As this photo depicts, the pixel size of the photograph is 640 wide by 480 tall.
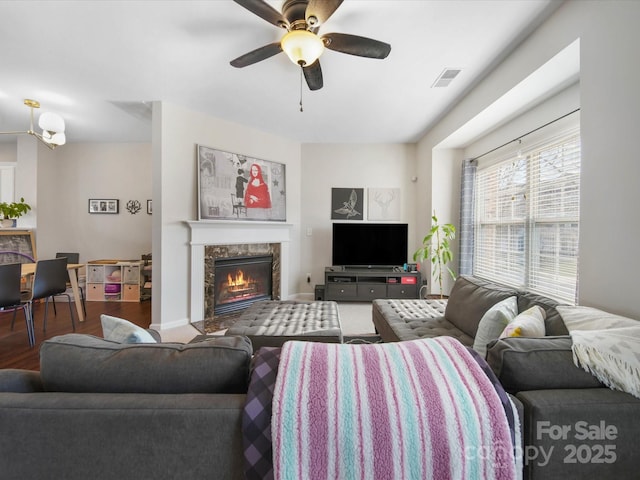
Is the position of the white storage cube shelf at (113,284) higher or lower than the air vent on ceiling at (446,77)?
lower

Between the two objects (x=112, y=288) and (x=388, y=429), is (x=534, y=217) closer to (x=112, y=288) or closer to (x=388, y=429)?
(x=388, y=429)

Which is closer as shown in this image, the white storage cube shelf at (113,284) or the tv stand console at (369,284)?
the tv stand console at (369,284)

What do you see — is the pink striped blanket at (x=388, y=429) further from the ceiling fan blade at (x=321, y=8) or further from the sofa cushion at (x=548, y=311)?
the ceiling fan blade at (x=321, y=8)

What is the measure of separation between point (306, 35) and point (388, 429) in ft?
6.47

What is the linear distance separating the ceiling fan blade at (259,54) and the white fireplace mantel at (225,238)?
6.18 ft

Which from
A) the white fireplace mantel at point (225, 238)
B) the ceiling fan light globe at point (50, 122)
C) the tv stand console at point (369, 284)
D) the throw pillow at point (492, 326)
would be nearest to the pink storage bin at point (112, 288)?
the white fireplace mantel at point (225, 238)

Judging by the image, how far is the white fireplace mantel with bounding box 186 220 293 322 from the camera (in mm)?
3240

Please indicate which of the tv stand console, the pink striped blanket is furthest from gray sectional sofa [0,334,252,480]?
the tv stand console

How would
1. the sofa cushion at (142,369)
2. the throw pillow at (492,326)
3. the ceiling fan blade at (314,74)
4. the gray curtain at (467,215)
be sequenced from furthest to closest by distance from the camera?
the gray curtain at (467,215), the ceiling fan blade at (314,74), the throw pillow at (492,326), the sofa cushion at (142,369)

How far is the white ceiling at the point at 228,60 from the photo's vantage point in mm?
1762

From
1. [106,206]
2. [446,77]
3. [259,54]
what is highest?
[446,77]

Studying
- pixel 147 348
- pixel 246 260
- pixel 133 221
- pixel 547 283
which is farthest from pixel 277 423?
pixel 133 221

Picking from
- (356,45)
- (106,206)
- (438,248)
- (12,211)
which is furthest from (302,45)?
(12,211)

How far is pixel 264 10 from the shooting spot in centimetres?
155
